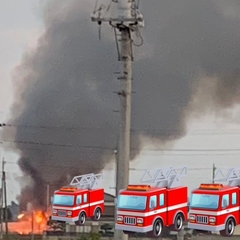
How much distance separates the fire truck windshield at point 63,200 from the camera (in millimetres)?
9656

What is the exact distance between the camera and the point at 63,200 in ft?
32.0

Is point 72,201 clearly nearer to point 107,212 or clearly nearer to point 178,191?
point 178,191

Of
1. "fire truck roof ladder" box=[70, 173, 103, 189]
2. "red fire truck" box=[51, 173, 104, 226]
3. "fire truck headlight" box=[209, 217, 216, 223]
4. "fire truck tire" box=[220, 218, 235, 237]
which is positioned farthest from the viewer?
"fire truck roof ladder" box=[70, 173, 103, 189]

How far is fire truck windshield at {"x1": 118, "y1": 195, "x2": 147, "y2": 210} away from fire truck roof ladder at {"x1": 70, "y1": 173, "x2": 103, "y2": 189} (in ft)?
4.33

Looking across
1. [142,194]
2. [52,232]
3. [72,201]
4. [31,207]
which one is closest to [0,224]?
[31,207]

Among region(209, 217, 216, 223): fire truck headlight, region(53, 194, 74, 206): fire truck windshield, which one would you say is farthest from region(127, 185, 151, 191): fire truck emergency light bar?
region(53, 194, 74, 206): fire truck windshield

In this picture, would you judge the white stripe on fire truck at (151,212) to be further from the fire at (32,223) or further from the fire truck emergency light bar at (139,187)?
the fire at (32,223)

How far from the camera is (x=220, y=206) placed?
7.79 meters

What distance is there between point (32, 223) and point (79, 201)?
7915 millimetres

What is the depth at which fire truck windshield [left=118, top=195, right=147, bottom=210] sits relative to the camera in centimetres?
826

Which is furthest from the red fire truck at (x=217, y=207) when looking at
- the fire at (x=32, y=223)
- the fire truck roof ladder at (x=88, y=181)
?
the fire at (x=32, y=223)

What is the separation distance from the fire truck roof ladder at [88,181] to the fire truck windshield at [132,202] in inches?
51.9

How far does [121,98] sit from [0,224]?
1883cm

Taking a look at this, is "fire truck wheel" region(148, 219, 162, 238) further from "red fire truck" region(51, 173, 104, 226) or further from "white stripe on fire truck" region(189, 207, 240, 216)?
"red fire truck" region(51, 173, 104, 226)
